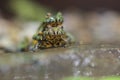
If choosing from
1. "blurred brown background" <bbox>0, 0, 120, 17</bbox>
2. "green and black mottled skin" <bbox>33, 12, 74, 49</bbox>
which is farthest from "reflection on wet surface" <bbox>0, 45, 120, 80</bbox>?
"blurred brown background" <bbox>0, 0, 120, 17</bbox>

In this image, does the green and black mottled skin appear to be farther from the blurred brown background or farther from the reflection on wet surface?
the blurred brown background

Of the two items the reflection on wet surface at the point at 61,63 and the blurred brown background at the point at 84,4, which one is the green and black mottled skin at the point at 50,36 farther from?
the blurred brown background at the point at 84,4

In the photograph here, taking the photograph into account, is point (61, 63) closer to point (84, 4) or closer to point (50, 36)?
point (50, 36)

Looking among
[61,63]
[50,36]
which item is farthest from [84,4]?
[61,63]

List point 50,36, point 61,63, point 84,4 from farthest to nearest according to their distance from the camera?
1. point 84,4
2. point 50,36
3. point 61,63

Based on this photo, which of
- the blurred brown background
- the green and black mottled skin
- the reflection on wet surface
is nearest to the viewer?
the reflection on wet surface

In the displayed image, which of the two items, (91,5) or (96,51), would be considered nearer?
(96,51)

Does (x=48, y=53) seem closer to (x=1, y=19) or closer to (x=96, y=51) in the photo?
(x=96, y=51)

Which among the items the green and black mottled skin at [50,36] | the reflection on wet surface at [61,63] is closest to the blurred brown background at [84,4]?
the green and black mottled skin at [50,36]

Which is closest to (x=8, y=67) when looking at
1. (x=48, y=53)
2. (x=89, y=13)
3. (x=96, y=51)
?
(x=48, y=53)
